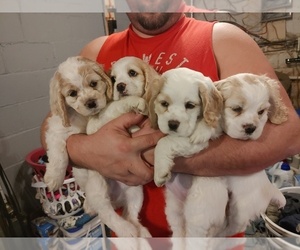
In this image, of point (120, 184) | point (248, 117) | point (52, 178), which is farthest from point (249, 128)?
point (52, 178)

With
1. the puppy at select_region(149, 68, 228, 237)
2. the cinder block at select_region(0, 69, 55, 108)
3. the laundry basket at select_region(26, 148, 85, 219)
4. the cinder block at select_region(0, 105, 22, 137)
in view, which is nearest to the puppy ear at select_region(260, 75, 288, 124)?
the puppy at select_region(149, 68, 228, 237)

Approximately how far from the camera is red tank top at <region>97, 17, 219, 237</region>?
641 mm

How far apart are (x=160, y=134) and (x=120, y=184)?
0.73 ft

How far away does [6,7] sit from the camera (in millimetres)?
771

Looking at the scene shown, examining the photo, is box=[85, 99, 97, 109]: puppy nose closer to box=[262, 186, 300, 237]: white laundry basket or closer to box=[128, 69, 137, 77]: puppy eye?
box=[128, 69, 137, 77]: puppy eye

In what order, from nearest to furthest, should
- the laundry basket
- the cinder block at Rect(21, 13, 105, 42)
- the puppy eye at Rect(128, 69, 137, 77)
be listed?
the puppy eye at Rect(128, 69, 137, 77)
the cinder block at Rect(21, 13, 105, 42)
the laundry basket

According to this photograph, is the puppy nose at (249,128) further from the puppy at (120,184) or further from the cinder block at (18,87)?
the cinder block at (18,87)

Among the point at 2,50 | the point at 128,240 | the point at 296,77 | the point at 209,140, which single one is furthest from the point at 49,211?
the point at 296,77

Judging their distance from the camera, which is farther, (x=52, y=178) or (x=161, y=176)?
(x=52, y=178)

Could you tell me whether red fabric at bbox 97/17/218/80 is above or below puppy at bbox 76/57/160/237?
above

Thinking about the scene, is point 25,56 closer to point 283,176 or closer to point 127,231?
point 127,231

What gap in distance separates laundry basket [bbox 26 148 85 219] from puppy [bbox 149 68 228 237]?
16.9 inches

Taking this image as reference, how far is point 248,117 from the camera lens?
0.50m

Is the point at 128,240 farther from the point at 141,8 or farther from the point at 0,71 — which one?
the point at 0,71
